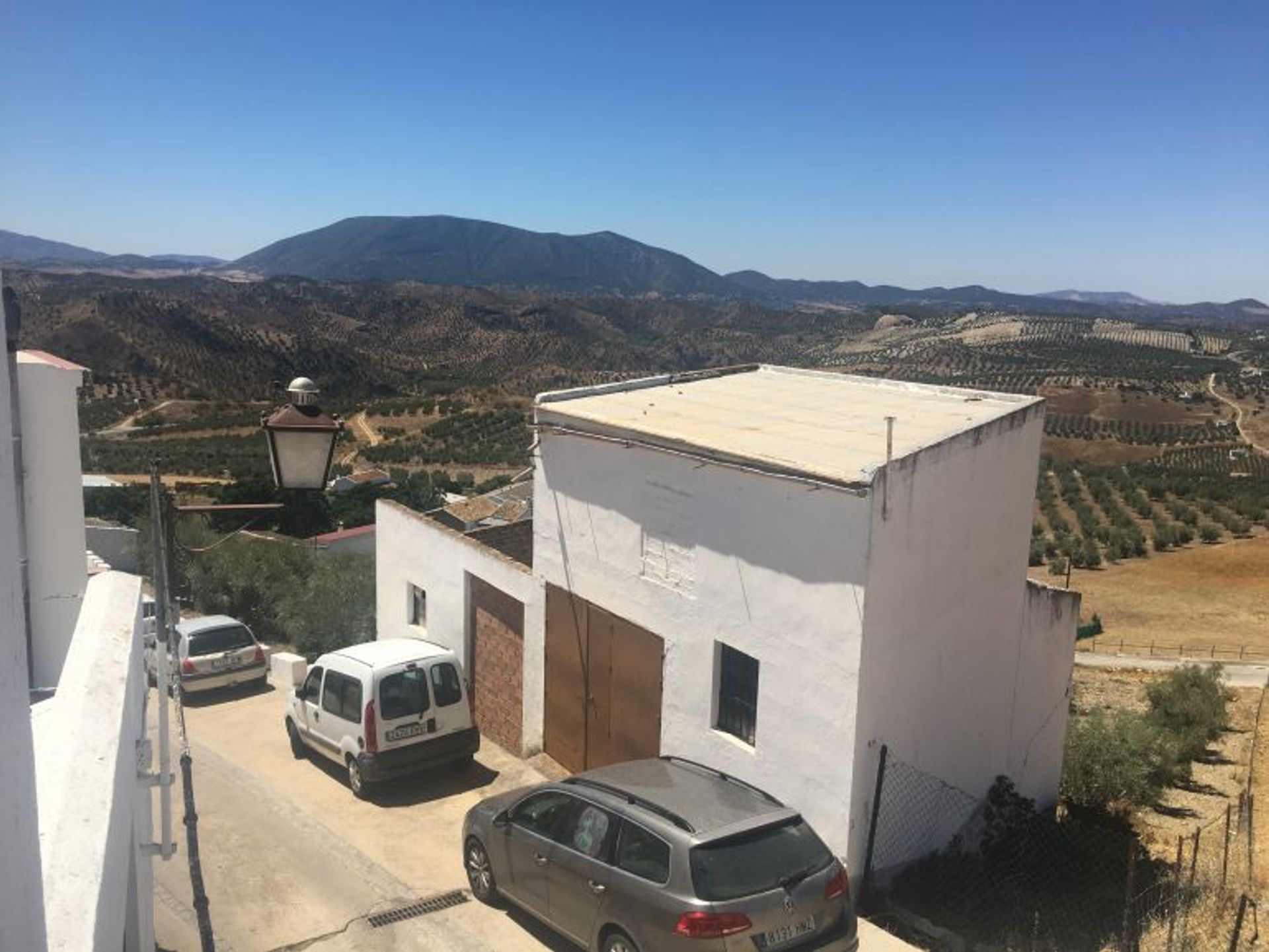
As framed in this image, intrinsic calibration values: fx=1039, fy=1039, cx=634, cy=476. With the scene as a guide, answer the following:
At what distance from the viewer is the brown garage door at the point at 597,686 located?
33.8 feet

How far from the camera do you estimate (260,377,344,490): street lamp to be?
6.75 meters

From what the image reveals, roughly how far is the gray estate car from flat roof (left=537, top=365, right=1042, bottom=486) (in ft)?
8.86

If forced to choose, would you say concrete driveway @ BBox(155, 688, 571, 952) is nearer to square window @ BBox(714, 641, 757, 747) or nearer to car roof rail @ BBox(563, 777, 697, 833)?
car roof rail @ BBox(563, 777, 697, 833)

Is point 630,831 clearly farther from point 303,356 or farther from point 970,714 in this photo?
point 303,356

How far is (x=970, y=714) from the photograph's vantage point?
1048 cm

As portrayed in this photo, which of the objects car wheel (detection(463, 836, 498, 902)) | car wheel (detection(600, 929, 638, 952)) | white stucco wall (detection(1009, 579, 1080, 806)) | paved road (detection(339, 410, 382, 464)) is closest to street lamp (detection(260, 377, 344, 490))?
car wheel (detection(463, 836, 498, 902))

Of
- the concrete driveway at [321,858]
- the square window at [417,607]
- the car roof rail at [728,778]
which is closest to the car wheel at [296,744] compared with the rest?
the concrete driveway at [321,858]

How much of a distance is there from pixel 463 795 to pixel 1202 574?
37.1 metres

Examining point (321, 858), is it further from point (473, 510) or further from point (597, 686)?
point (473, 510)

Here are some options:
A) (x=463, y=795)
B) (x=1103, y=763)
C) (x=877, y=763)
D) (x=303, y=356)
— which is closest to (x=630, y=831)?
(x=877, y=763)

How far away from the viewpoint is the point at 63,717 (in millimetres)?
4426

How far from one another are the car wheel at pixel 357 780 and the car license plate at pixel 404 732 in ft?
1.50

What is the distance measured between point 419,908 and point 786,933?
3431mm

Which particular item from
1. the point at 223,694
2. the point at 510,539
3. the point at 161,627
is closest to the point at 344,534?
the point at 223,694
